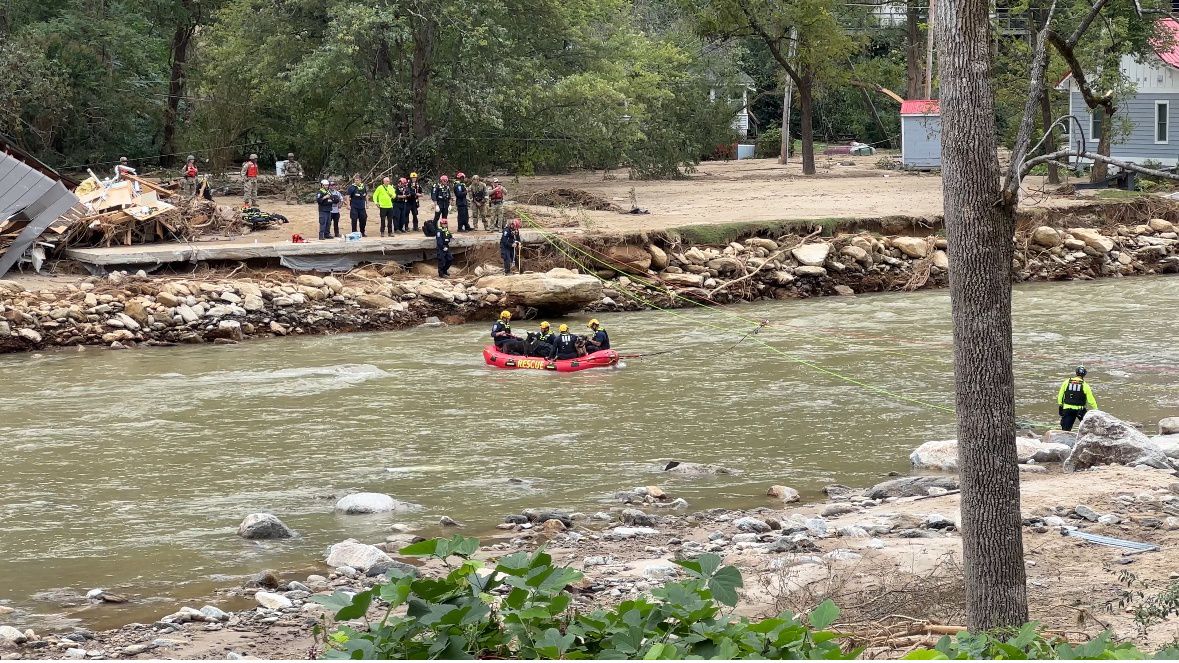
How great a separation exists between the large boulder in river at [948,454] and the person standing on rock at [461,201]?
15835 millimetres

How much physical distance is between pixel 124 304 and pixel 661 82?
78.6 feet

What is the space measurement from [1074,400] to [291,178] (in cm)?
2573

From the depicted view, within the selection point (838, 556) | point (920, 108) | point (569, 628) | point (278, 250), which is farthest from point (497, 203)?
point (569, 628)

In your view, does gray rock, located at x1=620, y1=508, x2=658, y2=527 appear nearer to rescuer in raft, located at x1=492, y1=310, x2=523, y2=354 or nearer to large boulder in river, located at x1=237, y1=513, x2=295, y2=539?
large boulder in river, located at x1=237, y1=513, x2=295, y2=539

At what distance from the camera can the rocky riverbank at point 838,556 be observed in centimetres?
880

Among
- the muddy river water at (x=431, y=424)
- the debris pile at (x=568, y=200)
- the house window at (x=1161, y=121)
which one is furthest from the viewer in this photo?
the house window at (x=1161, y=121)

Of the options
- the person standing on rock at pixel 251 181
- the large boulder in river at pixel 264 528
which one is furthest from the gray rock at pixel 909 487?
the person standing on rock at pixel 251 181

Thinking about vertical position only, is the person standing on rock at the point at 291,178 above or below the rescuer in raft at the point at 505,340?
above

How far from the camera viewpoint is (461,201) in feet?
96.7

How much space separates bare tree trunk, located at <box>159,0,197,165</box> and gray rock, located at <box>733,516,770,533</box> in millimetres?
32167

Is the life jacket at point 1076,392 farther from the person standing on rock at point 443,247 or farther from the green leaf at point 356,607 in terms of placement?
the person standing on rock at point 443,247

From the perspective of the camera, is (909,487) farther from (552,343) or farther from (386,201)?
(386,201)

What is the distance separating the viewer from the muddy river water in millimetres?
12859

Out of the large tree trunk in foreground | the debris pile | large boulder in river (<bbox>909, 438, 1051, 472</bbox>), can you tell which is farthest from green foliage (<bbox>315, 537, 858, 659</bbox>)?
the debris pile
